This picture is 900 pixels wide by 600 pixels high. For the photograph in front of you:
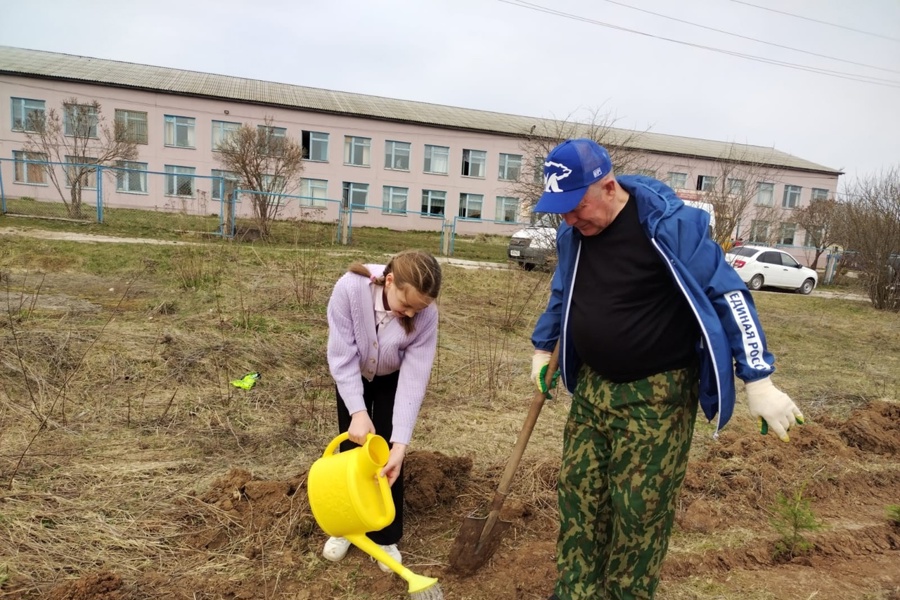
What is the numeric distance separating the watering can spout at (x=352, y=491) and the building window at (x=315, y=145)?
27.2m

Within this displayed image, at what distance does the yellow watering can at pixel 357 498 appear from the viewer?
1976 millimetres

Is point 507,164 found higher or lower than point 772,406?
higher

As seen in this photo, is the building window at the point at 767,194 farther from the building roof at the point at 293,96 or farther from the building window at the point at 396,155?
the building window at the point at 396,155

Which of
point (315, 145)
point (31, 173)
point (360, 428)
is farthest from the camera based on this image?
point (315, 145)

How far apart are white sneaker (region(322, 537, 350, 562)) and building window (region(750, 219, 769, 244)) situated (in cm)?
2301

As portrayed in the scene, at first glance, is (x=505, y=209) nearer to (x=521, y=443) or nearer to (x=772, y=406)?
(x=521, y=443)

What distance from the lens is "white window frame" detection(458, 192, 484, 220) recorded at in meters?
29.8

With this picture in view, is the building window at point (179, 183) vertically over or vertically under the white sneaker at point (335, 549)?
over

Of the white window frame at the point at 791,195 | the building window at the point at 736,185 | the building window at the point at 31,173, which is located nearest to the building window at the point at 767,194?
the white window frame at the point at 791,195

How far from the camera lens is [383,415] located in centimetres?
239

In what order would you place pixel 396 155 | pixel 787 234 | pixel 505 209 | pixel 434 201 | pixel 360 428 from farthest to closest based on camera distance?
pixel 505 209
pixel 434 201
pixel 396 155
pixel 787 234
pixel 360 428

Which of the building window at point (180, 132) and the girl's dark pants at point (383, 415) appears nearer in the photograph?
the girl's dark pants at point (383, 415)

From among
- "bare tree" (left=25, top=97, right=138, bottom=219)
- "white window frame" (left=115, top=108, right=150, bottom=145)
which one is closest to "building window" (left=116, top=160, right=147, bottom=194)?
"bare tree" (left=25, top=97, right=138, bottom=219)

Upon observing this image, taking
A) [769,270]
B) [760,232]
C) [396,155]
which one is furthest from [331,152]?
[769,270]
